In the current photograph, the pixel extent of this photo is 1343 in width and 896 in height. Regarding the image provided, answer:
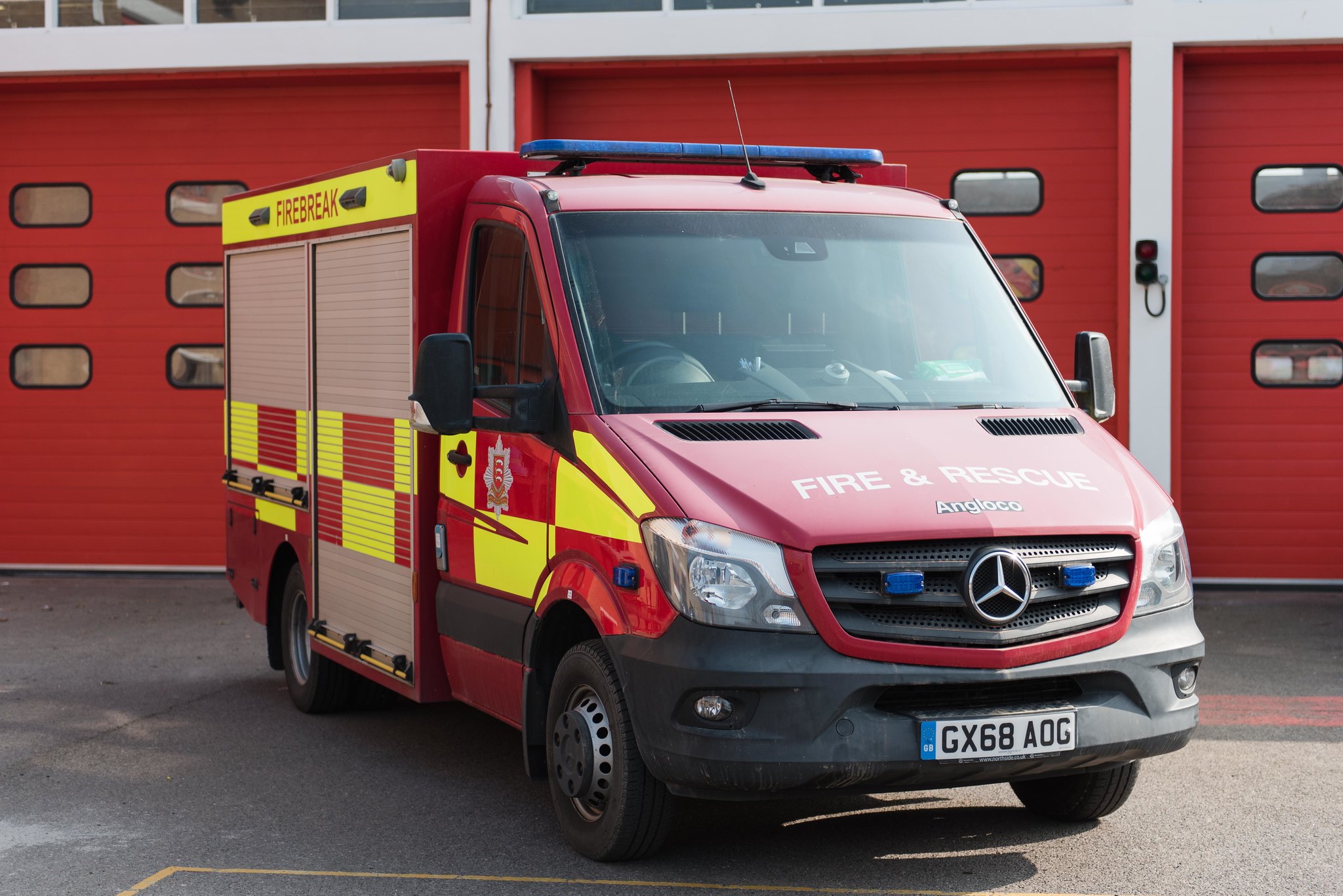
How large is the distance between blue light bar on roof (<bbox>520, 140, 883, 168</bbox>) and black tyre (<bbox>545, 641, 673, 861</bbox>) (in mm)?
2021

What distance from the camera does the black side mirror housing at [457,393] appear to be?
5477 millimetres

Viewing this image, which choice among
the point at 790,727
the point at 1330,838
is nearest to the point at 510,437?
the point at 790,727

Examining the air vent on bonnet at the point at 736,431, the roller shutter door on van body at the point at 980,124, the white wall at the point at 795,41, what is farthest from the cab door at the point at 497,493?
the roller shutter door on van body at the point at 980,124

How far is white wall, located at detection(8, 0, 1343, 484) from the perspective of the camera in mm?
11469

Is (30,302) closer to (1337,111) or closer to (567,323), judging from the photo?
(567,323)

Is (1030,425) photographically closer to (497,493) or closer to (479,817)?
(497,493)

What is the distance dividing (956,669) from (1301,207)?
26.9 feet

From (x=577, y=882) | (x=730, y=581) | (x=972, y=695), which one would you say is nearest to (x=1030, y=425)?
(x=972, y=695)

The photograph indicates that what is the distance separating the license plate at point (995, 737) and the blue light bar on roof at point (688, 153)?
2.59 m

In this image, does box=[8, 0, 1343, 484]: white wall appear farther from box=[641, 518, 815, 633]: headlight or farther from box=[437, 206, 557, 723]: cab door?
box=[641, 518, 815, 633]: headlight

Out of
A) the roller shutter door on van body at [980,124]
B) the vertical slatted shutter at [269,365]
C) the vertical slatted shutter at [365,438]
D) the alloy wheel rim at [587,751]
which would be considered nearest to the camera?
the alloy wheel rim at [587,751]

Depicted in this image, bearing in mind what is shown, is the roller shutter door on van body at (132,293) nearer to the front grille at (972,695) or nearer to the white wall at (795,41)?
the white wall at (795,41)

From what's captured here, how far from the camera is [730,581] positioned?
15.4ft

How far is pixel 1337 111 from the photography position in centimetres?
1166
